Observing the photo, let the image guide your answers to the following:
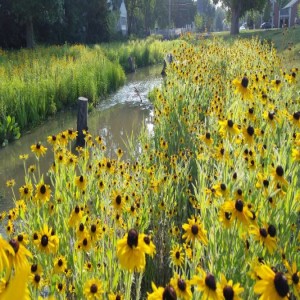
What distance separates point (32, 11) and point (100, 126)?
495 inches

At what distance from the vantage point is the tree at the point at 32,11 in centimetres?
1894

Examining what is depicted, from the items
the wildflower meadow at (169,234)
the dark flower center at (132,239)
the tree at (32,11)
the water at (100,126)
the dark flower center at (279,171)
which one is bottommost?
the water at (100,126)

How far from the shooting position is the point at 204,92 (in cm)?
731

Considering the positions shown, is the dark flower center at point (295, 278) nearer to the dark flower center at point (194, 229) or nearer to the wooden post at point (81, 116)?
the dark flower center at point (194, 229)

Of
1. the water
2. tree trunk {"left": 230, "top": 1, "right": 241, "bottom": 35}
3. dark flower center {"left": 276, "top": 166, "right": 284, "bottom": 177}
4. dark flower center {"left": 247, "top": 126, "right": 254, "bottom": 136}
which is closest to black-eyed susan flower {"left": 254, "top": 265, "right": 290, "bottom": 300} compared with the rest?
dark flower center {"left": 276, "top": 166, "right": 284, "bottom": 177}

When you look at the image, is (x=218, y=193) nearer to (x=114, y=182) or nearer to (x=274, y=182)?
(x=274, y=182)

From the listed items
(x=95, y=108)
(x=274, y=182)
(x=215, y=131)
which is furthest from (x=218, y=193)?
(x=95, y=108)

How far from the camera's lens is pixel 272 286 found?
3.54ft

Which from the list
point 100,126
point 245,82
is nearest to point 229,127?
point 245,82

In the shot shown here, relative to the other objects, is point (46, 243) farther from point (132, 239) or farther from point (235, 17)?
point (235, 17)

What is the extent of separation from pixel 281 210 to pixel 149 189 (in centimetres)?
144

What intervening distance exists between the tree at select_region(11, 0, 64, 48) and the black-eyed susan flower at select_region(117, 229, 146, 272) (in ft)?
65.0

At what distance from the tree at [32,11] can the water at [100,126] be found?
25.2ft

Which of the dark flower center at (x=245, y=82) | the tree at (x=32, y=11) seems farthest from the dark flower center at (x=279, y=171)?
the tree at (x=32, y=11)
